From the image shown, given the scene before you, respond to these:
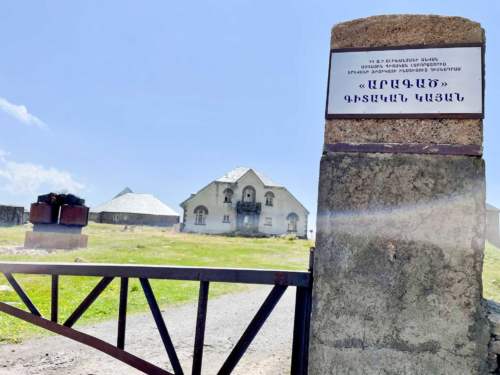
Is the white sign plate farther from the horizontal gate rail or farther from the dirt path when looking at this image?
the dirt path

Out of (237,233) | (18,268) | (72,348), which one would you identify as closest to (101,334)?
(72,348)

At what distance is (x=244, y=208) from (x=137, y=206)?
26072 millimetres

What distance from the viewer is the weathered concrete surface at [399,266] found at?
2695 mm

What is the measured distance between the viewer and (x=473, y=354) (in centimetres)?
266

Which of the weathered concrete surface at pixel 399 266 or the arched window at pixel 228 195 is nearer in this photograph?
the weathered concrete surface at pixel 399 266

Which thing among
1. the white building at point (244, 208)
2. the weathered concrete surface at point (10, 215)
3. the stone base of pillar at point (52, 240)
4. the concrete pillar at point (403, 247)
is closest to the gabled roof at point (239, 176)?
the white building at point (244, 208)

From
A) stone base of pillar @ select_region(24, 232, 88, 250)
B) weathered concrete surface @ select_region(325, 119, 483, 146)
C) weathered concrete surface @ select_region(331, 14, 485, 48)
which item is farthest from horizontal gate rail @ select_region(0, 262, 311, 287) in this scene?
stone base of pillar @ select_region(24, 232, 88, 250)

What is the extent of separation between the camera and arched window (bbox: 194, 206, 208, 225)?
2112 inches

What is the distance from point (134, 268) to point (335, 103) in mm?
2290

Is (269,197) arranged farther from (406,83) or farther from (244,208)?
(406,83)

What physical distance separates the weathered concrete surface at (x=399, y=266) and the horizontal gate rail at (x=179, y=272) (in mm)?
364

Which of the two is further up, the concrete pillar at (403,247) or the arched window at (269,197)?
the arched window at (269,197)

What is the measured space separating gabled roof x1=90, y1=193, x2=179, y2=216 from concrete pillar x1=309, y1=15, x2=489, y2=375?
68535 millimetres

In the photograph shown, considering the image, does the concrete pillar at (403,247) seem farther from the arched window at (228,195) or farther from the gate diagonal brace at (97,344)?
the arched window at (228,195)
